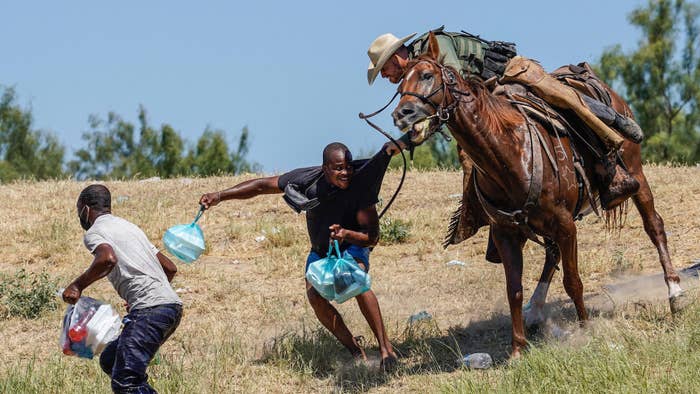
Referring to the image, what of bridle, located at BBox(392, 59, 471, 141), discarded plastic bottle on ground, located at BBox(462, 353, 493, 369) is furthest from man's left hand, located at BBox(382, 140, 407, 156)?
discarded plastic bottle on ground, located at BBox(462, 353, 493, 369)

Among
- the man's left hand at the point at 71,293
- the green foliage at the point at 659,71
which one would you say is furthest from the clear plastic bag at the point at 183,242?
the green foliage at the point at 659,71

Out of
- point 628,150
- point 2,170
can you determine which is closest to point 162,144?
point 2,170

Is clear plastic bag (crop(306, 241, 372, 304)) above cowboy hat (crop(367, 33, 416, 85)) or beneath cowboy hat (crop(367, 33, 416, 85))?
beneath

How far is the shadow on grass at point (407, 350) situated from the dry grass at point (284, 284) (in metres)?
0.02

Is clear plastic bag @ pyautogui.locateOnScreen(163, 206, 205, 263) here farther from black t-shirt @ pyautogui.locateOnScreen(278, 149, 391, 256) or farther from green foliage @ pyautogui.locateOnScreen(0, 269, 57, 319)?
green foliage @ pyautogui.locateOnScreen(0, 269, 57, 319)

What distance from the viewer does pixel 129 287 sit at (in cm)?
720

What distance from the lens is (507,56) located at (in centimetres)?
927

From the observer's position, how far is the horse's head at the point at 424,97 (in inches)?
293

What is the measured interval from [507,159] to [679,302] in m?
2.20

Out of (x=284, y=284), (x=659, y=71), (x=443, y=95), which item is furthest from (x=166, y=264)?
(x=659, y=71)

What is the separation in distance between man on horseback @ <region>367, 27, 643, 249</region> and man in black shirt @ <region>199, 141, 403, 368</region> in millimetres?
760

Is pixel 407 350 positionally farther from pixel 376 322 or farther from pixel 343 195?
pixel 343 195

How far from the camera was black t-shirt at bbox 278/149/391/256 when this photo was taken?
8164 millimetres

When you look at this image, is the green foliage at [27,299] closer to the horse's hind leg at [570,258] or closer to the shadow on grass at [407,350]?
the shadow on grass at [407,350]
